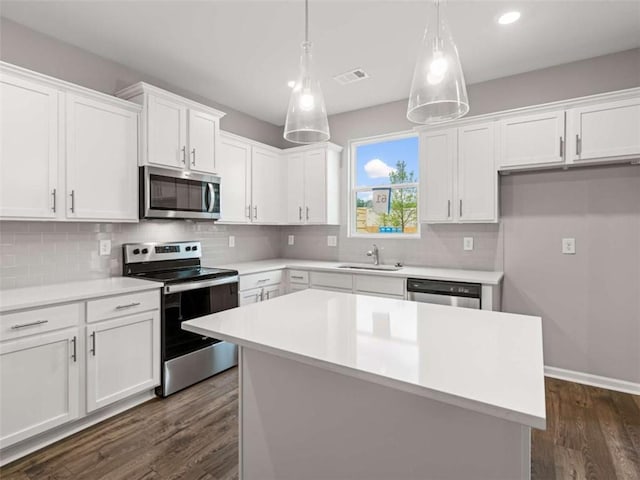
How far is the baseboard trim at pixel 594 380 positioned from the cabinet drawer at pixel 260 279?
107 inches

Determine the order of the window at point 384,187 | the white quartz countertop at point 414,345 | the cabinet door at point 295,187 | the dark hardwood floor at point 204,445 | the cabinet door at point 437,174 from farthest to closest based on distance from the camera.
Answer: the cabinet door at point 295,187 < the window at point 384,187 < the cabinet door at point 437,174 < the dark hardwood floor at point 204,445 < the white quartz countertop at point 414,345

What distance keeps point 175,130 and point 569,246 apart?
11.6 ft

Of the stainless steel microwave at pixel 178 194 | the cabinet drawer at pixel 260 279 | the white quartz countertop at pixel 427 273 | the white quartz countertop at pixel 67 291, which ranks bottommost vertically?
the cabinet drawer at pixel 260 279

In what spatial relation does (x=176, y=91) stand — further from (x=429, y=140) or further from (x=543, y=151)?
(x=543, y=151)

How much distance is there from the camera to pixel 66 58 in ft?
8.77

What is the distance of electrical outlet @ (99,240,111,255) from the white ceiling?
1519 mm

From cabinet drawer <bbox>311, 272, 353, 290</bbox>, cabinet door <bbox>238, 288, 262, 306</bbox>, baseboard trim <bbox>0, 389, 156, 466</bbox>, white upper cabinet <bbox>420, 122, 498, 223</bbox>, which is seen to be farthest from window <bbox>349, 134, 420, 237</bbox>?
baseboard trim <bbox>0, 389, 156, 466</bbox>

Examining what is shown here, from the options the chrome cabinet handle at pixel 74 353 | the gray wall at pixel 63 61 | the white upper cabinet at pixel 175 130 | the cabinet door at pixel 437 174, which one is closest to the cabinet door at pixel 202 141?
the white upper cabinet at pixel 175 130

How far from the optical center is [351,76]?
10.7ft

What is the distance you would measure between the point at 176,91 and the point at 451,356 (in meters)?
3.52

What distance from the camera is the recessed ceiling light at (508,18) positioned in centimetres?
234

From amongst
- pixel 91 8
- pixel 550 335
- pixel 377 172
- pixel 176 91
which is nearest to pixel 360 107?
pixel 377 172

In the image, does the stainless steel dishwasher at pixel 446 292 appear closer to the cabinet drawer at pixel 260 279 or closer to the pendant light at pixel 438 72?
the cabinet drawer at pixel 260 279

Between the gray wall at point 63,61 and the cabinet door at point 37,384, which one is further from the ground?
the gray wall at point 63,61
